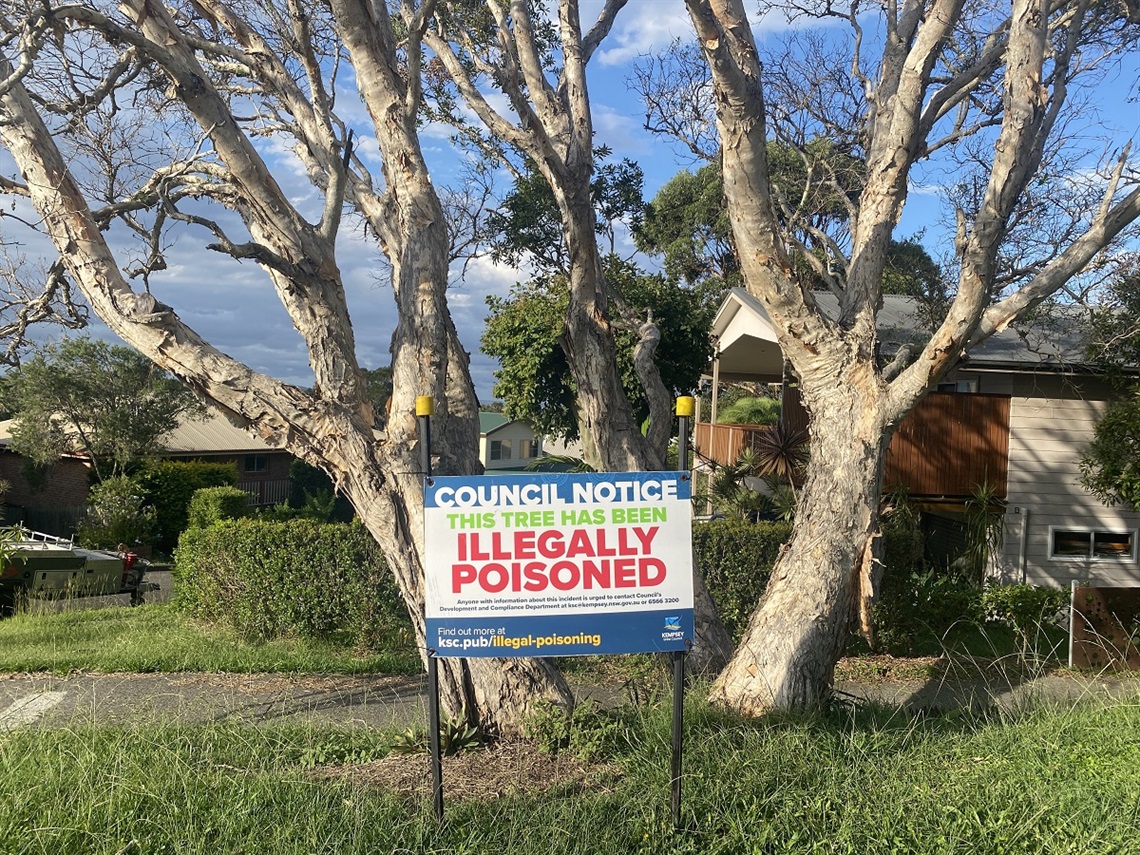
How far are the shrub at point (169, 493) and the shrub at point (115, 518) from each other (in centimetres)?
206

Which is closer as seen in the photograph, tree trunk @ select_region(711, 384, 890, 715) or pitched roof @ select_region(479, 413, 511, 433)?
tree trunk @ select_region(711, 384, 890, 715)

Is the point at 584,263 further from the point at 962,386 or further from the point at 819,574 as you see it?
the point at 962,386

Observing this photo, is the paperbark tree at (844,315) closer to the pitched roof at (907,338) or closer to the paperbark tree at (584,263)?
the paperbark tree at (584,263)

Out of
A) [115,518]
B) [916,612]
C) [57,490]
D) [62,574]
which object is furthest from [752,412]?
[57,490]

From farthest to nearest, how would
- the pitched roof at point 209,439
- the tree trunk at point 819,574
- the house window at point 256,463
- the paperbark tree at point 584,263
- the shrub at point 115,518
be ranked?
1. the house window at point 256,463
2. the pitched roof at point 209,439
3. the shrub at point 115,518
4. the paperbark tree at point 584,263
5. the tree trunk at point 819,574

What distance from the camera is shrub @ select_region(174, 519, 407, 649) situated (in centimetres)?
1111

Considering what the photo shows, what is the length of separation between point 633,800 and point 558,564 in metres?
1.22

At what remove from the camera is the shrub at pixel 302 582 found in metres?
11.1

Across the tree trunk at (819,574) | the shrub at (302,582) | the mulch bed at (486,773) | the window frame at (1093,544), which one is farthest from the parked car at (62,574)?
the window frame at (1093,544)

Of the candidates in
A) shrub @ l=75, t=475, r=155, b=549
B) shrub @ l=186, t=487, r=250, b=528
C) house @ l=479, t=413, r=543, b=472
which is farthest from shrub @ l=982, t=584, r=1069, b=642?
house @ l=479, t=413, r=543, b=472

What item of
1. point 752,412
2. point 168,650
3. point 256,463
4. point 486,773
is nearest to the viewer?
point 486,773

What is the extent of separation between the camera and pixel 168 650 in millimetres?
10359

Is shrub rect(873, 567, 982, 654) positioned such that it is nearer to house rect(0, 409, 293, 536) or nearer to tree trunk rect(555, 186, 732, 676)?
tree trunk rect(555, 186, 732, 676)

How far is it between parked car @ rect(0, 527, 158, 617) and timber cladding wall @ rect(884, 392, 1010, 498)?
506 inches
